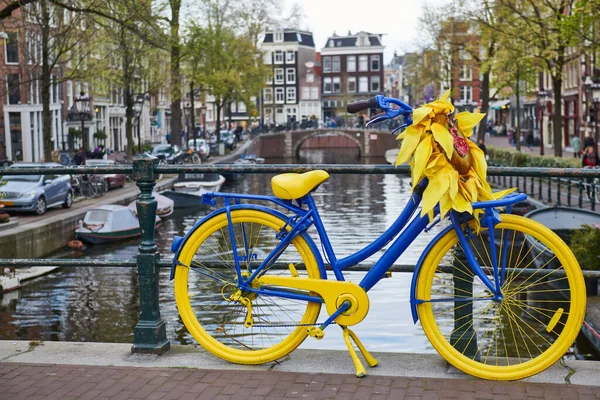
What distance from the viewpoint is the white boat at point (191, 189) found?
1427 inches

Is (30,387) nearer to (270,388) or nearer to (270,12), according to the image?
(270,388)

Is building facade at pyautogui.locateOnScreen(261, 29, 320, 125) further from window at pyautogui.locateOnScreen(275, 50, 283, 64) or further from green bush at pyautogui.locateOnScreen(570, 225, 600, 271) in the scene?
green bush at pyautogui.locateOnScreen(570, 225, 600, 271)

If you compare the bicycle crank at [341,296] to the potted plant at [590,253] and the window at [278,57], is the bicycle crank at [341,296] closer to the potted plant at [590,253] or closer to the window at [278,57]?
the potted plant at [590,253]

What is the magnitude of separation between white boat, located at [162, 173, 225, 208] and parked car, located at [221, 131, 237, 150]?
25.4 m

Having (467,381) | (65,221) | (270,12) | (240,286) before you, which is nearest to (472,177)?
(467,381)

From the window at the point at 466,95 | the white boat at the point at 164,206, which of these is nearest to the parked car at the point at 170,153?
the white boat at the point at 164,206

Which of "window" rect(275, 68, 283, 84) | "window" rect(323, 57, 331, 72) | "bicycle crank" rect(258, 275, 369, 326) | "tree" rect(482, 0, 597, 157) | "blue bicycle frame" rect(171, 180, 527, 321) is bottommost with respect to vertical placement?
"bicycle crank" rect(258, 275, 369, 326)

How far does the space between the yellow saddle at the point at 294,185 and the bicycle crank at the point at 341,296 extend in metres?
0.41

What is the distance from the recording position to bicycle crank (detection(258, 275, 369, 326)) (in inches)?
185

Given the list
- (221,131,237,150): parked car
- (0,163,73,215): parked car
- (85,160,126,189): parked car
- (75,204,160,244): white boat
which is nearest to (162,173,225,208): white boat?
(85,160,126,189): parked car

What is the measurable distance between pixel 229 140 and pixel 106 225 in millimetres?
44122

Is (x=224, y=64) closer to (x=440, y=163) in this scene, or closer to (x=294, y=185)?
(x=294, y=185)

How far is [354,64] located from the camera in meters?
116

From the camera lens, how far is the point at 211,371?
4.84 m
